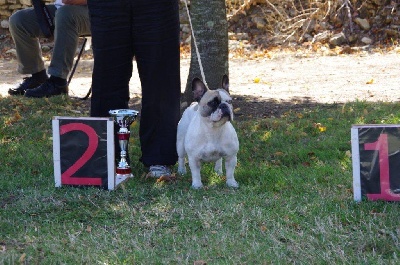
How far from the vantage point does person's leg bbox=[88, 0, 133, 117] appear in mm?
5195

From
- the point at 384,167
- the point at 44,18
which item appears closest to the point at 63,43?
the point at 44,18

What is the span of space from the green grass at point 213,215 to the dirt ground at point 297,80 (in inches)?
69.4

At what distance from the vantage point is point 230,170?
5156mm

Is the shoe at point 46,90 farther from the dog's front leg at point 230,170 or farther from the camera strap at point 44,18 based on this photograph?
the dog's front leg at point 230,170

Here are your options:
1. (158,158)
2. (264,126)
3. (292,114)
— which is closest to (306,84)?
(292,114)

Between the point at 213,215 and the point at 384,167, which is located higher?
the point at 384,167

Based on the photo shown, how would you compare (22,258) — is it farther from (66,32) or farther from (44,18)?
(44,18)

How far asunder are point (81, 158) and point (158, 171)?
0.64 m

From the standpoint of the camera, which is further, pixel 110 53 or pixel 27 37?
pixel 27 37

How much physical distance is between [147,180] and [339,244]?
191 centimetres

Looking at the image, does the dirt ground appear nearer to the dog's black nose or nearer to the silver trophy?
the silver trophy

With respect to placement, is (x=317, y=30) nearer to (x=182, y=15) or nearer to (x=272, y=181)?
(x=182, y=15)

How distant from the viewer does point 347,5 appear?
1337 centimetres

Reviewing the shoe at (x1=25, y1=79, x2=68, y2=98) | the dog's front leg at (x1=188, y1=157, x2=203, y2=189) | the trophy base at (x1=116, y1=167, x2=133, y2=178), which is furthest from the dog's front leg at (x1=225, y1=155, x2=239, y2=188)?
the shoe at (x1=25, y1=79, x2=68, y2=98)
